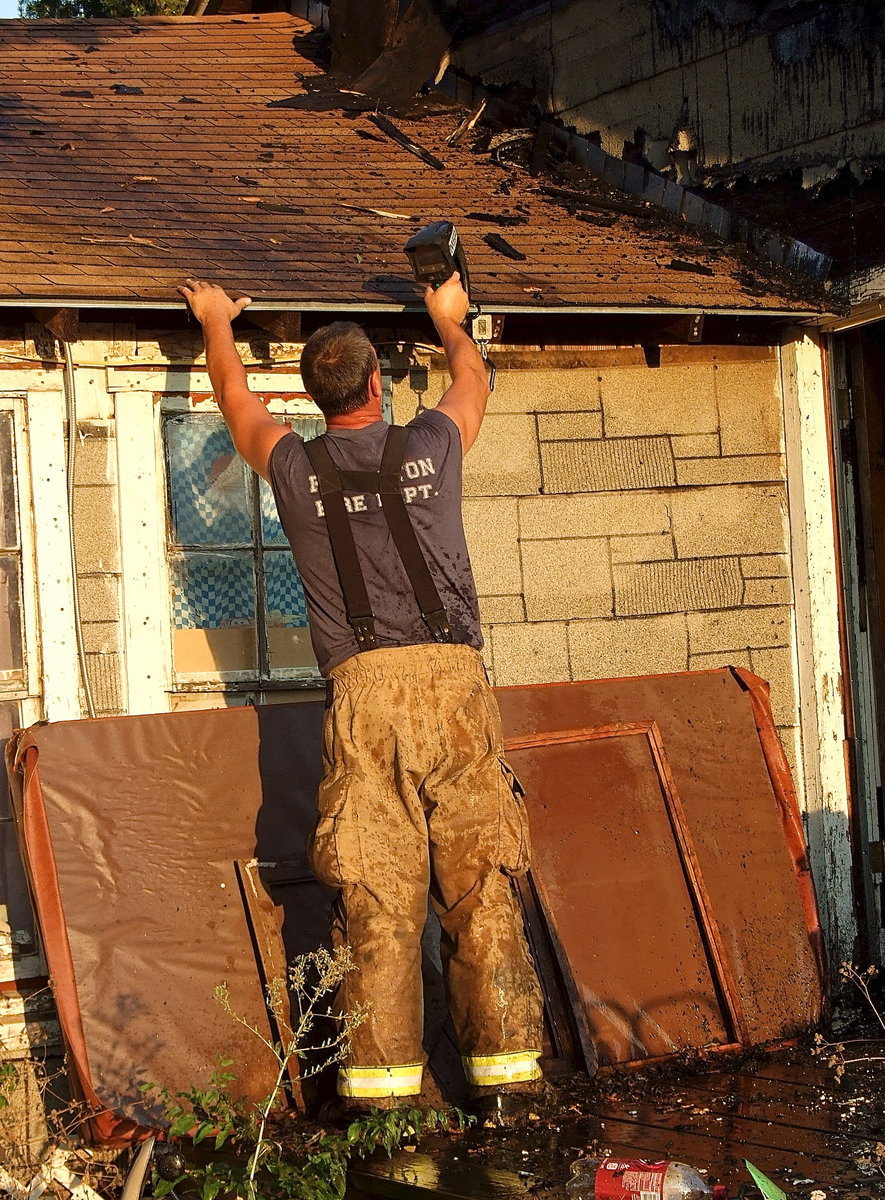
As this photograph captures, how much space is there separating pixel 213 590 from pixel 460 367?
1.68 metres

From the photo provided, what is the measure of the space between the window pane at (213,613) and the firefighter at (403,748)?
1.49m

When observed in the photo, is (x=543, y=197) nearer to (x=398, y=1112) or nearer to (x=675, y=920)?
(x=675, y=920)

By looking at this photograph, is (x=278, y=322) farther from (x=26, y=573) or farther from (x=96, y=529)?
(x=26, y=573)

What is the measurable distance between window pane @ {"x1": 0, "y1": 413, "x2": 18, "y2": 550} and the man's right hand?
180cm

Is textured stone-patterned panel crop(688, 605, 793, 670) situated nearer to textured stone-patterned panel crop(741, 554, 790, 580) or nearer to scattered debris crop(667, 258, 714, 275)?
textured stone-patterned panel crop(741, 554, 790, 580)

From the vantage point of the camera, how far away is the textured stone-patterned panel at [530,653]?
6090 mm

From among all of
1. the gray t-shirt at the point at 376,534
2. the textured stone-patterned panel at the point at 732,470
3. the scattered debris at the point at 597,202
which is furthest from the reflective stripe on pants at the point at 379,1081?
the scattered debris at the point at 597,202

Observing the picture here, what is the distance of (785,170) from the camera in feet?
22.9

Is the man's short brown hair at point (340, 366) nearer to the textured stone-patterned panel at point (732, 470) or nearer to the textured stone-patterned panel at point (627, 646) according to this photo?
the textured stone-patterned panel at point (627, 646)

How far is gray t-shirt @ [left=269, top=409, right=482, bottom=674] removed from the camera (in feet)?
14.0

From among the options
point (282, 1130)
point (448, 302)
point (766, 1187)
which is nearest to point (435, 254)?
point (448, 302)

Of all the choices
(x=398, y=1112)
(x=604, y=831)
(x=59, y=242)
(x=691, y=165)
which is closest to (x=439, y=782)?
(x=398, y=1112)

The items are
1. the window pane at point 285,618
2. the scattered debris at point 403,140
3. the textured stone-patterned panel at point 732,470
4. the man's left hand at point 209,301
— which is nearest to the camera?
the man's left hand at point 209,301

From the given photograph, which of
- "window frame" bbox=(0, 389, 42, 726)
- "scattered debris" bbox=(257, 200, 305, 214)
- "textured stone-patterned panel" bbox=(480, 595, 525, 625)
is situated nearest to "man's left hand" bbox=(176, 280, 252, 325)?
"window frame" bbox=(0, 389, 42, 726)
